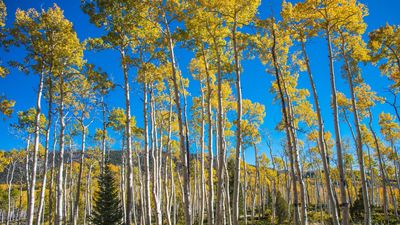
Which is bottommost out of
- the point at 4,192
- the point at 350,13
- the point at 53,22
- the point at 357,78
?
the point at 4,192

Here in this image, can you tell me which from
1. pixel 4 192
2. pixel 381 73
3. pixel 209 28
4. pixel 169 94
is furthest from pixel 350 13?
pixel 4 192

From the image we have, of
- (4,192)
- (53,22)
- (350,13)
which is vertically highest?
(53,22)

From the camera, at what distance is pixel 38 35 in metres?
11.6

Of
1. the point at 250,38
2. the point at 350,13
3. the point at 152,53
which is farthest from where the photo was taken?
the point at 152,53

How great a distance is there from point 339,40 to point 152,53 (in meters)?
7.65

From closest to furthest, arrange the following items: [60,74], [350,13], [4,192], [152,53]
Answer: [350,13] → [152,53] → [60,74] → [4,192]

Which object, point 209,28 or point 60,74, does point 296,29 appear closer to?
point 209,28

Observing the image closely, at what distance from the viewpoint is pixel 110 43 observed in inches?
412

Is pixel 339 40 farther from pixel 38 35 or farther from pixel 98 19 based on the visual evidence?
pixel 38 35

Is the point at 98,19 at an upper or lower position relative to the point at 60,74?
upper

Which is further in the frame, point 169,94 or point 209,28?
point 169,94

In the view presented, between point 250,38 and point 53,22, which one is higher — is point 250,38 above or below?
below

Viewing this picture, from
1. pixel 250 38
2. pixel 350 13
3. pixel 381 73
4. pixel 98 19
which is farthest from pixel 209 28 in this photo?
pixel 381 73

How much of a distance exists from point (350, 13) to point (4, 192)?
47.5 meters
